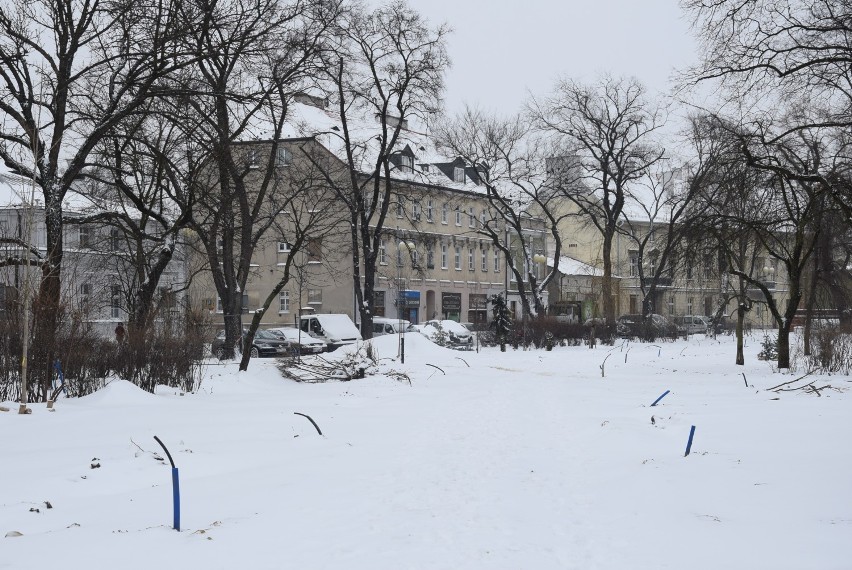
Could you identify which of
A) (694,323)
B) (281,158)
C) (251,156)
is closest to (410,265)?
(694,323)

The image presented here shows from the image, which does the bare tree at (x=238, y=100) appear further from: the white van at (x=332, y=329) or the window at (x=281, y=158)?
the white van at (x=332, y=329)

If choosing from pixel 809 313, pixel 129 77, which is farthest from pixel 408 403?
pixel 809 313

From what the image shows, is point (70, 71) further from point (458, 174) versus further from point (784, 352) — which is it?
point (458, 174)

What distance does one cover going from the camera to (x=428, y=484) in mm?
9648

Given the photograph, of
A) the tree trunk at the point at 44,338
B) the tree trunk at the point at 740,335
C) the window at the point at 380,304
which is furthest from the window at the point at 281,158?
the tree trunk at the point at 740,335

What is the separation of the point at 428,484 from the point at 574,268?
2791 inches

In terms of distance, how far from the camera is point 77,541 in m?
7.03

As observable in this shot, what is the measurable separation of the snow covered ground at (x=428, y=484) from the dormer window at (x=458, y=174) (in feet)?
181

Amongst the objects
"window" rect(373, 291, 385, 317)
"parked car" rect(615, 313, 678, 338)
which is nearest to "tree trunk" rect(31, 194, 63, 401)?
"parked car" rect(615, 313, 678, 338)

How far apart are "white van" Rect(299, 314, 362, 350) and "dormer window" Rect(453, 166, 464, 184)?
34.4 metres

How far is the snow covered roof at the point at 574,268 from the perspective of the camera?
77.8 metres

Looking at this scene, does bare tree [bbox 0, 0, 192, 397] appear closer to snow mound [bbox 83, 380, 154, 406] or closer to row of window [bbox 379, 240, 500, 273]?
snow mound [bbox 83, 380, 154, 406]

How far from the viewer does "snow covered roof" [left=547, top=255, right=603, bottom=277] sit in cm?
7775

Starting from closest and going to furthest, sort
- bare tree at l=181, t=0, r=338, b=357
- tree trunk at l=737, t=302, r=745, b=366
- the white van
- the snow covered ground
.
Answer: the snow covered ground → bare tree at l=181, t=0, r=338, b=357 → tree trunk at l=737, t=302, r=745, b=366 → the white van
